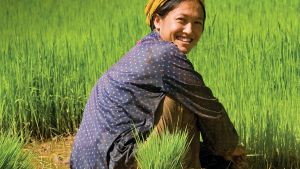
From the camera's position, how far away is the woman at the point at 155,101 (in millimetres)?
2186

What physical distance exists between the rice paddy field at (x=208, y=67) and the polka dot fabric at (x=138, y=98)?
29 centimetres

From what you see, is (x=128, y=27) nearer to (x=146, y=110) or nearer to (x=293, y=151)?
(x=293, y=151)

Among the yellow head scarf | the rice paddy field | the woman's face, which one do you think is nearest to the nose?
the woman's face

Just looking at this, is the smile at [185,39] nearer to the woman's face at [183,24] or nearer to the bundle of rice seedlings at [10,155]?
the woman's face at [183,24]

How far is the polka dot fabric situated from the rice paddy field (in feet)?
0.96

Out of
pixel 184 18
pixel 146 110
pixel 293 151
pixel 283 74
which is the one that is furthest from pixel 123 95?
pixel 283 74

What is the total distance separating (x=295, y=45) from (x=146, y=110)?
1.56 m

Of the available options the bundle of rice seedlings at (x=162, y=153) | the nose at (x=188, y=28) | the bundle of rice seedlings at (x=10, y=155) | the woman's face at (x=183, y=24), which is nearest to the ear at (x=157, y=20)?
the woman's face at (x=183, y=24)

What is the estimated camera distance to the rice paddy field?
9.45ft

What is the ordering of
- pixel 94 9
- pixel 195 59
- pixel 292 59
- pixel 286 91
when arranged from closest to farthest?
pixel 286 91
pixel 292 59
pixel 195 59
pixel 94 9

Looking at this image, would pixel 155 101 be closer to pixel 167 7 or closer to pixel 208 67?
pixel 167 7

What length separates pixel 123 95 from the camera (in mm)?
2211

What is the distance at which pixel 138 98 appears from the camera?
2.20 meters

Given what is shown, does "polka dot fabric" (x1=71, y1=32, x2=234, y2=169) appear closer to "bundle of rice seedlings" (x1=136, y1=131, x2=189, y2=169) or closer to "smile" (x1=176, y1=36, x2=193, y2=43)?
"smile" (x1=176, y1=36, x2=193, y2=43)
